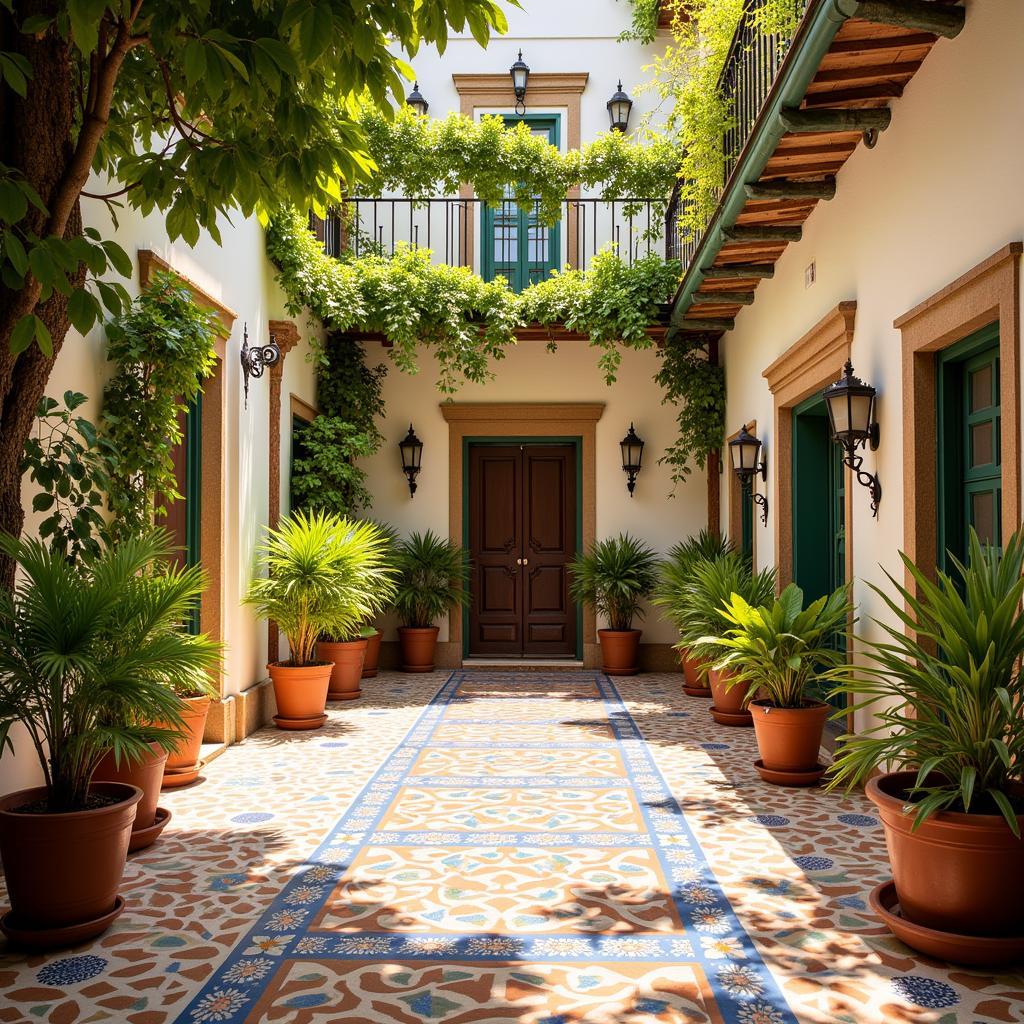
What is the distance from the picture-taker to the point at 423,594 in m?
10.1

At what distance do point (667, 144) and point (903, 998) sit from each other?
866 centimetres

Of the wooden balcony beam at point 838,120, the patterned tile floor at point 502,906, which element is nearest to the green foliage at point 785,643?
the patterned tile floor at point 502,906

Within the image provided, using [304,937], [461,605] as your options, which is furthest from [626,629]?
[304,937]

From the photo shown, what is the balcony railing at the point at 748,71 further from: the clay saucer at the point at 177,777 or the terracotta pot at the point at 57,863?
the clay saucer at the point at 177,777

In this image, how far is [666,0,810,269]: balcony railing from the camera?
5.28 meters

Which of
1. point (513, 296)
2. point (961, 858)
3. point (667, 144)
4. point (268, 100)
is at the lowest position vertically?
point (961, 858)

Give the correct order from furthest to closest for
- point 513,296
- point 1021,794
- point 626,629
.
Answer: point 626,629 < point 513,296 < point 1021,794

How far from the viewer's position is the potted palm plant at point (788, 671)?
206 inches

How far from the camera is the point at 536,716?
758cm

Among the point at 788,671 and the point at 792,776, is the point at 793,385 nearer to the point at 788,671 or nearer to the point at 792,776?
the point at 788,671

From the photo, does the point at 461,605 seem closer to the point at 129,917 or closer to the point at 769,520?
the point at 769,520

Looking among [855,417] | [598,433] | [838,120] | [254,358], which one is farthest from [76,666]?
[598,433]

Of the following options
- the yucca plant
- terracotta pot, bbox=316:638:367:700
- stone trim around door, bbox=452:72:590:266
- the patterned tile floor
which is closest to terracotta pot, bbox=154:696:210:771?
the patterned tile floor

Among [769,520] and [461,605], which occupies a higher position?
[769,520]
